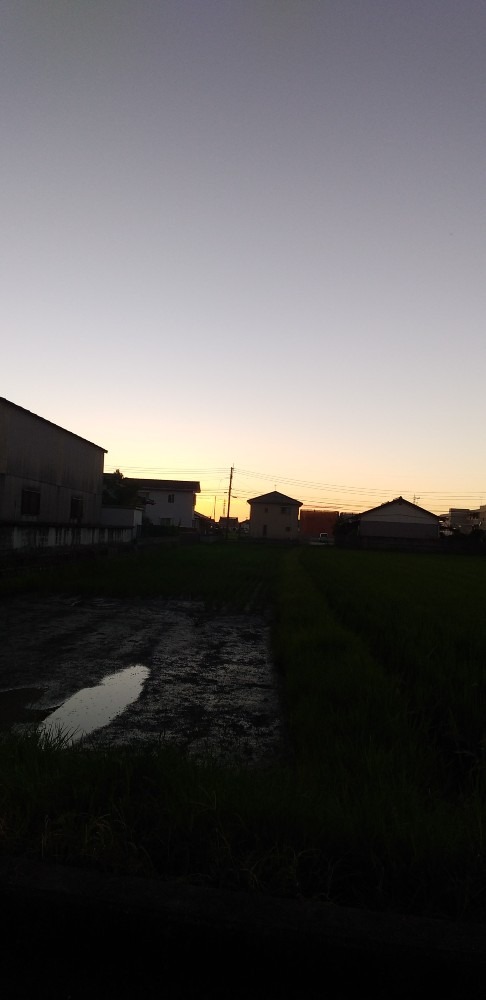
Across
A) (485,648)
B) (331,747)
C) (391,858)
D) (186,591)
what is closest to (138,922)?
(391,858)

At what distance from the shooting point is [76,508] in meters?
25.5

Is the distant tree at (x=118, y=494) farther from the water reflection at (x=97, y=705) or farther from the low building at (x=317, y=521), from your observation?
the low building at (x=317, y=521)

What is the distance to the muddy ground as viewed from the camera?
4.36 m

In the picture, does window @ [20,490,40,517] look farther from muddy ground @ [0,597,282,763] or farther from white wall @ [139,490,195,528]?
white wall @ [139,490,195,528]

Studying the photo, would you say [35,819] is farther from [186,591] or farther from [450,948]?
[186,591]

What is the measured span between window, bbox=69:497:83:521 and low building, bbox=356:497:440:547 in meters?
30.9

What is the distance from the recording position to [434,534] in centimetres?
5128

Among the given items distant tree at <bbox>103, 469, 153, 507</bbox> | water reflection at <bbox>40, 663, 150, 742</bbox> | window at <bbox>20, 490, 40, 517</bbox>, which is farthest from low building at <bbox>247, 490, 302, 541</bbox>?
water reflection at <bbox>40, 663, 150, 742</bbox>

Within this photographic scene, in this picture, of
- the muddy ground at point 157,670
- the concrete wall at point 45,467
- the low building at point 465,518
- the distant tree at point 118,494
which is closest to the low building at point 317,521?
the low building at point 465,518

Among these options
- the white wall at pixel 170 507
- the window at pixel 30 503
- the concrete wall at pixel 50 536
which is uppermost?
the white wall at pixel 170 507

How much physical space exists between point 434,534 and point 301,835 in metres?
51.7

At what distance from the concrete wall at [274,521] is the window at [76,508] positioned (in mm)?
40479

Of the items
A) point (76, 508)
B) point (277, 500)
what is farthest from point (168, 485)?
point (76, 508)

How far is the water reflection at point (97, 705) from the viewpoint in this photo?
174 inches
